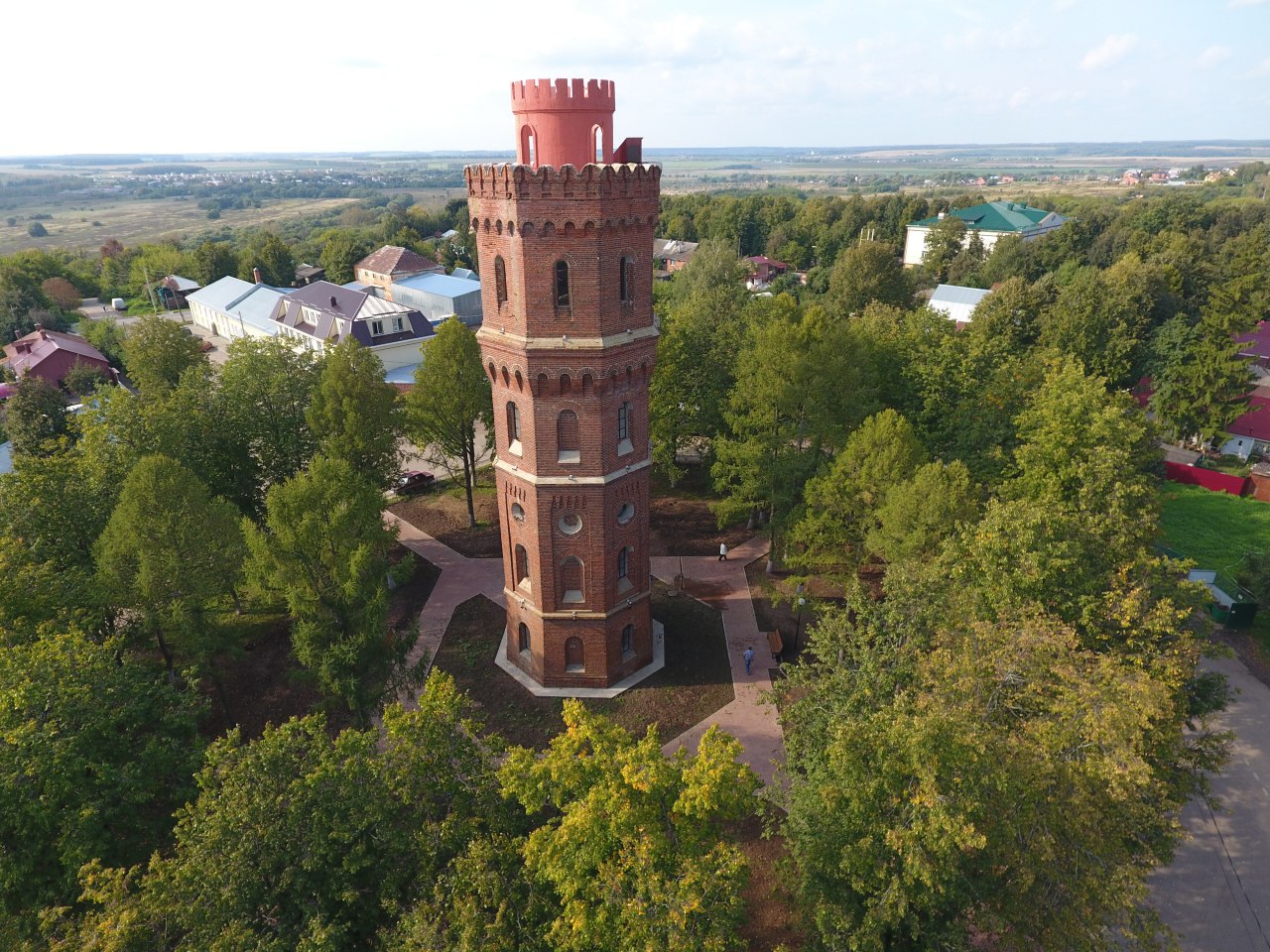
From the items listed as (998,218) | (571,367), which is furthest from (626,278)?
(998,218)

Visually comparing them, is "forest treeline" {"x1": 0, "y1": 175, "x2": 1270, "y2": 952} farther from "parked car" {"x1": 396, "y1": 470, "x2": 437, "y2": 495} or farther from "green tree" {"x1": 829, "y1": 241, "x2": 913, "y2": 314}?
"green tree" {"x1": 829, "y1": 241, "x2": 913, "y2": 314}

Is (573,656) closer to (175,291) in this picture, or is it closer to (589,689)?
(589,689)

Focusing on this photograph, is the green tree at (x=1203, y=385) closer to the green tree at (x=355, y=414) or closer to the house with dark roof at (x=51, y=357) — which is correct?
the green tree at (x=355, y=414)

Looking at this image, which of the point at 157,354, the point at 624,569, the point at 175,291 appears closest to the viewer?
the point at 624,569

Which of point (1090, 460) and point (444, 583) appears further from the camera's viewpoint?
point (444, 583)

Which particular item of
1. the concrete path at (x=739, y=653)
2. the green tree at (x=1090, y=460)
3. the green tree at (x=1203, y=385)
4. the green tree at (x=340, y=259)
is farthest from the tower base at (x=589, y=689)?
the green tree at (x=340, y=259)

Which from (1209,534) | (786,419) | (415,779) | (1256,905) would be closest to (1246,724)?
(1256,905)

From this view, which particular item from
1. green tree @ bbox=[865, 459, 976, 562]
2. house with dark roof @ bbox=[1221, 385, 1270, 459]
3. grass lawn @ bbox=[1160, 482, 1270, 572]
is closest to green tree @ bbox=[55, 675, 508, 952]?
green tree @ bbox=[865, 459, 976, 562]
